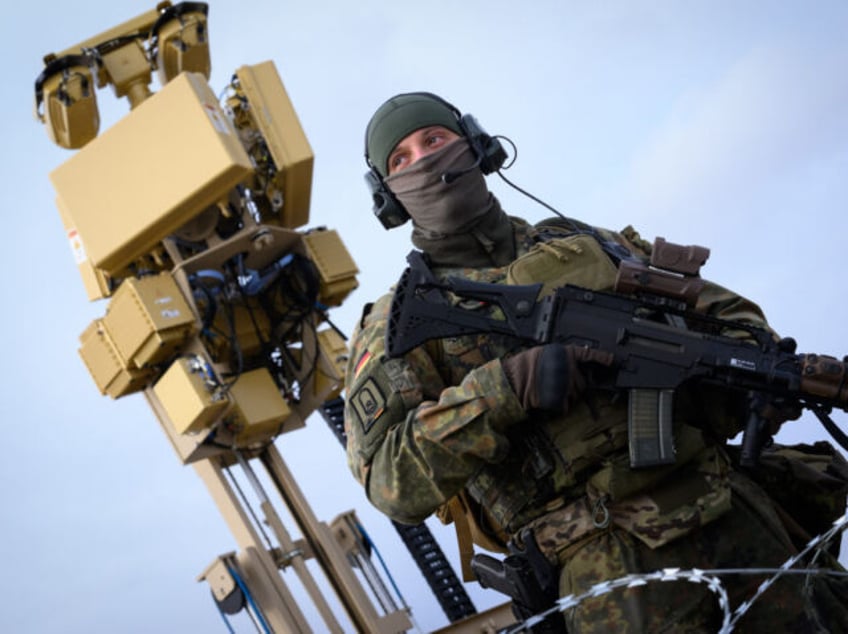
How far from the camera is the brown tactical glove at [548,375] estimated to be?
280cm

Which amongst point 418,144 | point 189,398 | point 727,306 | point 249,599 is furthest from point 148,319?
point 727,306

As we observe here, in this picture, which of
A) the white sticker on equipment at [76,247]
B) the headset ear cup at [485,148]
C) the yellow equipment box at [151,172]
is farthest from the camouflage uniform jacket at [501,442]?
the white sticker on equipment at [76,247]

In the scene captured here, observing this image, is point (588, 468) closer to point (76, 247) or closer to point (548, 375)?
point (548, 375)

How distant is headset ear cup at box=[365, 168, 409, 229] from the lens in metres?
3.43

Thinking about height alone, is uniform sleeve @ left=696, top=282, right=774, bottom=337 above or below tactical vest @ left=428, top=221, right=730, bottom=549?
above

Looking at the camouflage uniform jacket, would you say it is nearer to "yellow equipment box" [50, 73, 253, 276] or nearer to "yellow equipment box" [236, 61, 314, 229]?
"yellow equipment box" [50, 73, 253, 276]

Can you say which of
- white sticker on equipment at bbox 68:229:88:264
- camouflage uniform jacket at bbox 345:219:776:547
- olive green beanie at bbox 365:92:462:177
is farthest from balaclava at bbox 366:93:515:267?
white sticker on equipment at bbox 68:229:88:264

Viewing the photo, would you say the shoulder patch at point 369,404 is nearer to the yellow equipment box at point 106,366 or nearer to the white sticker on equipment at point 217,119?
the white sticker on equipment at point 217,119

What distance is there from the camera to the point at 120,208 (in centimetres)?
651

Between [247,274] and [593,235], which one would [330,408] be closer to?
[247,274]

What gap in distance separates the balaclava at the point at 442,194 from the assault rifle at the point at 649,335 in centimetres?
19

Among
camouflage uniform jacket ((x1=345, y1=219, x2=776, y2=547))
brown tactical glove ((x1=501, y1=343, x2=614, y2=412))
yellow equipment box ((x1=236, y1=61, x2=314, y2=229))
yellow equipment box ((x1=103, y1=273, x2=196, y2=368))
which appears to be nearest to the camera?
brown tactical glove ((x1=501, y1=343, x2=614, y2=412))

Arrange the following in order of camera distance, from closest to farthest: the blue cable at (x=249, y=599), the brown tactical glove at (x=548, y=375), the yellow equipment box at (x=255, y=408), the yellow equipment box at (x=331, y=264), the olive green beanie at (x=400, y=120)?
the brown tactical glove at (x=548, y=375) < the olive green beanie at (x=400, y=120) < the blue cable at (x=249, y=599) < the yellow equipment box at (x=255, y=408) < the yellow equipment box at (x=331, y=264)

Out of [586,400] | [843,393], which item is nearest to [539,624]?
[586,400]
